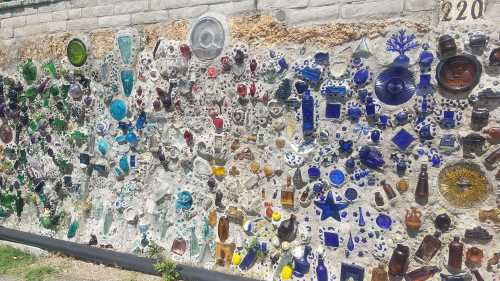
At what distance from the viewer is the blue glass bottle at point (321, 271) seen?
11.3ft

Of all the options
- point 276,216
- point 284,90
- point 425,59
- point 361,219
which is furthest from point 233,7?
point 361,219

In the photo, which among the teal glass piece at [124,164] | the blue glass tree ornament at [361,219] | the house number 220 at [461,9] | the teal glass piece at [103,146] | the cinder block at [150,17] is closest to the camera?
the house number 220 at [461,9]

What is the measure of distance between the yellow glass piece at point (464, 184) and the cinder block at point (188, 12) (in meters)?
2.22

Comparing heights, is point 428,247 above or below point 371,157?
below

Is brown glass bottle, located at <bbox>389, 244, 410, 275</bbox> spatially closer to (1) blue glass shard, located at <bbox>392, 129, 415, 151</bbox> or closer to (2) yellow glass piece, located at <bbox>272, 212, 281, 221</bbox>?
(1) blue glass shard, located at <bbox>392, 129, 415, 151</bbox>

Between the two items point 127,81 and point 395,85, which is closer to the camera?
point 395,85

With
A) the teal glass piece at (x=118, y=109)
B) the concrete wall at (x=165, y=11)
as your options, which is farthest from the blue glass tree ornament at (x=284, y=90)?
the teal glass piece at (x=118, y=109)

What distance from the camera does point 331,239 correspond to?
3.43 metres

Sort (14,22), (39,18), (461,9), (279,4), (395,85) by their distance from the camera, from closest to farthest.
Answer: (461,9) → (395,85) → (279,4) → (39,18) → (14,22)

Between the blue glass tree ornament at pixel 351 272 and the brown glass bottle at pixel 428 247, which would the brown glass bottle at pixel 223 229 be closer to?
the blue glass tree ornament at pixel 351 272

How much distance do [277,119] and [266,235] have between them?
2.95 feet

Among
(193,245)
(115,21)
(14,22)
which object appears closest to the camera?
(193,245)

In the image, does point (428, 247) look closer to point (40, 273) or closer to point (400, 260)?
point (400, 260)

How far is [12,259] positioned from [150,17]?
114 inches
